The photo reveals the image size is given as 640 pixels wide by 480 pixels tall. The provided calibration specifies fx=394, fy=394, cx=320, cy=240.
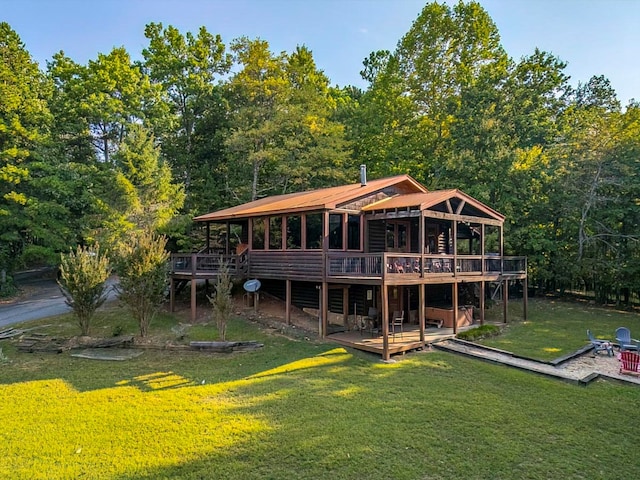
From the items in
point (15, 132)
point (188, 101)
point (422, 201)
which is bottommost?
point (422, 201)

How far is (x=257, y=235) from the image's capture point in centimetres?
1942

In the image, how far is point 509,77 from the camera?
1023 inches

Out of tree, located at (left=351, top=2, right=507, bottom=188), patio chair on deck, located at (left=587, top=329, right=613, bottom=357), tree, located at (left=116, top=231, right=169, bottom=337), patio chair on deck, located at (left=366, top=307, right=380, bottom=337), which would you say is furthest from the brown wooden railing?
tree, located at (left=351, top=2, right=507, bottom=188)

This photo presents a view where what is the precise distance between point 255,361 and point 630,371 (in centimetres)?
972

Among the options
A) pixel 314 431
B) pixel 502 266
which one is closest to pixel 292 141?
pixel 502 266

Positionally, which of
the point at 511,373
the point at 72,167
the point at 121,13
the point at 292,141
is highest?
the point at 121,13

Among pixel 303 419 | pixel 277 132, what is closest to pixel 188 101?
pixel 277 132

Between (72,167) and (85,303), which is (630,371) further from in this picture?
(72,167)

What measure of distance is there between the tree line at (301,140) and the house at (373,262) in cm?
605

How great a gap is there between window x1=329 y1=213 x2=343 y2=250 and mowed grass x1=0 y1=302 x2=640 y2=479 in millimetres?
5313

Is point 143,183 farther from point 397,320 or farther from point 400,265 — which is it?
point 400,265

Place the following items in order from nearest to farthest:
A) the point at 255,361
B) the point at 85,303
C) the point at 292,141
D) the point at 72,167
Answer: the point at 255,361 < the point at 85,303 < the point at 72,167 < the point at 292,141

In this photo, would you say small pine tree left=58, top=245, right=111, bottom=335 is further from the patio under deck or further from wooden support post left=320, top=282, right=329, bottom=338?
the patio under deck

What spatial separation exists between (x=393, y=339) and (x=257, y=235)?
9376 millimetres
